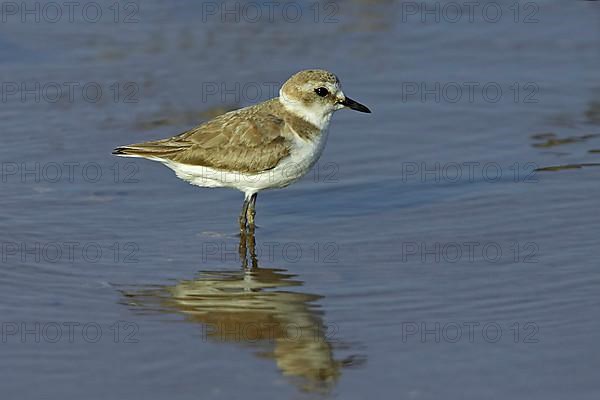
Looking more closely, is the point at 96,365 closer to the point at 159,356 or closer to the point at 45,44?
the point at 159,356

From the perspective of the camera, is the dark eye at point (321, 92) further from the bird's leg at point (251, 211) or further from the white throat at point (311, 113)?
the bird's leg at point (251, 211)

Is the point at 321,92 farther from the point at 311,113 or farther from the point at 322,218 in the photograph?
the point at 322,218

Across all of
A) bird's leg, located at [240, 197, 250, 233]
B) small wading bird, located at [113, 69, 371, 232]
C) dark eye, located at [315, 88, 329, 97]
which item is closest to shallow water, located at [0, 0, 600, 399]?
bird's leg, located at [240, 197, 250, 233]

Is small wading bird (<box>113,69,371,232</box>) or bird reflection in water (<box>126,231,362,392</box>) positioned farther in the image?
small wading bird (<box>113,69,371,232</box>)

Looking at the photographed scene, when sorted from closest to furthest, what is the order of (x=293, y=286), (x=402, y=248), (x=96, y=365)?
(x=96, y=365) < (x=293, y=286) < (x=402, y=248)

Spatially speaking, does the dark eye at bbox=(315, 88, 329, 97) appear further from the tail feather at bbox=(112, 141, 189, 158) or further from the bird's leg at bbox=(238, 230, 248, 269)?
the bird's leg at bbox=(238, 230, 248, 269)

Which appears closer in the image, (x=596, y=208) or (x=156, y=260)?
(x=156, y=260)

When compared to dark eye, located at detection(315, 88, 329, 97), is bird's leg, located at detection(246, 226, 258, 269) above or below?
below

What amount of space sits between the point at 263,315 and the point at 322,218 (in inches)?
84.3

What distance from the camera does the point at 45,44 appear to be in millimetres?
14156

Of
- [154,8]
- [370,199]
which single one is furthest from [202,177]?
[154,8]

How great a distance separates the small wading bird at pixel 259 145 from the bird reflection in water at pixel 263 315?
0.86 m

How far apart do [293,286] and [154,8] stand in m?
7.59

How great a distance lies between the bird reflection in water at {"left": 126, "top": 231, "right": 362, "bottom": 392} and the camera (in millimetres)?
7375
